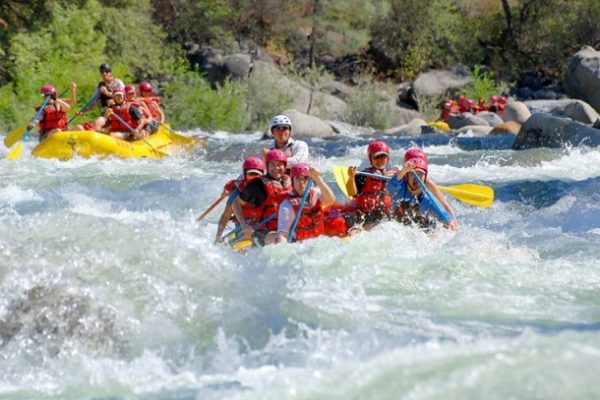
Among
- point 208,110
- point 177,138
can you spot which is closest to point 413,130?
point 208,110

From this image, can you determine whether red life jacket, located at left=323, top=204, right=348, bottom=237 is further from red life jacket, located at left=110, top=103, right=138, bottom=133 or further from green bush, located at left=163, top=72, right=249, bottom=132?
green bush, located at left=163, top=72, right=249, bottom=132

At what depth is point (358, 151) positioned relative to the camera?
52.0 ft

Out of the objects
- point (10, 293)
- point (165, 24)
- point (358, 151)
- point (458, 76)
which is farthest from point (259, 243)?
point (165, 24)

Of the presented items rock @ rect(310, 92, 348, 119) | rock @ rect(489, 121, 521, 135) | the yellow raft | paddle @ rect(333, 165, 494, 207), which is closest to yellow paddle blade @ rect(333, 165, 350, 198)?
paddle @ rect(333, 165, 494, 207)

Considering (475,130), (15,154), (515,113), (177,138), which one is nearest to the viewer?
(15,154)

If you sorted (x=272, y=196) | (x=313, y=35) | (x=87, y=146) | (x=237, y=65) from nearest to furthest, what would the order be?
1. (x=272, y=196)
2. (x=87, y=146)
3. (x=237, y=65)
4. (x=313, y=35)

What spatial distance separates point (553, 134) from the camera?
1438 cm

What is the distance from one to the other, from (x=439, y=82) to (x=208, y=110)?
1103 centimetres

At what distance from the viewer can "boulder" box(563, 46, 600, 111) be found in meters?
24.0

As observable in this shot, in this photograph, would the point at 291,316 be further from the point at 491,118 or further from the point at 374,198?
the point at 491,118

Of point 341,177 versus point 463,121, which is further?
point 463,121

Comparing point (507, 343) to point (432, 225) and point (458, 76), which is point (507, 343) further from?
point (458, 76)

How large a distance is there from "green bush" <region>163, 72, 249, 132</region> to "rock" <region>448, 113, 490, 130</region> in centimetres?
489

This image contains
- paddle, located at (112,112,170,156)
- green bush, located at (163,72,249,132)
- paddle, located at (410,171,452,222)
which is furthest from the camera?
green bush, located at (163,72,249,132)
